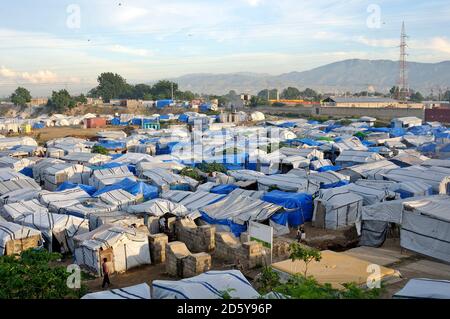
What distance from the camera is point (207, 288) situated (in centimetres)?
547

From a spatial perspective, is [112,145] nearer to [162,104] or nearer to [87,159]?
[87,159]

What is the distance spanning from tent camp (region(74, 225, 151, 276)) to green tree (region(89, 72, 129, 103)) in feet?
228

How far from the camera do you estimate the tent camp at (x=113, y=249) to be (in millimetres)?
8414

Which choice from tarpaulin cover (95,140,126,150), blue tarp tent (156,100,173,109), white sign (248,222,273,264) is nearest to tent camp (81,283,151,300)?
white sign (248,222,273,264)

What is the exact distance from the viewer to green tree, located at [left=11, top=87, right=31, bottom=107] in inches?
2603

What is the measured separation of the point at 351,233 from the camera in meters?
10.4

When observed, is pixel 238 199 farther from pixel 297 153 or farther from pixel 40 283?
pixel 297 153

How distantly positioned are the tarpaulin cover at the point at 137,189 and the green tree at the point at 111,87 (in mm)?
64719

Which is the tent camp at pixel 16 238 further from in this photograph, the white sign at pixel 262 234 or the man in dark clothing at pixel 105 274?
the white sign at pixel 262 234

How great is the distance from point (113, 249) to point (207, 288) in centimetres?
358

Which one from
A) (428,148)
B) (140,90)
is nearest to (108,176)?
(428,148)

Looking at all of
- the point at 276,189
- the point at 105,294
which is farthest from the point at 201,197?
the point at 105,294

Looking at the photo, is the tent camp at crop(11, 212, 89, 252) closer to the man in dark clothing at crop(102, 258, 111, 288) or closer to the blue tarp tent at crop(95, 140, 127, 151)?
the man in dark clothing at crop(102, 258, 111, 288)

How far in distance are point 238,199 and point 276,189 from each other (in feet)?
7.20
